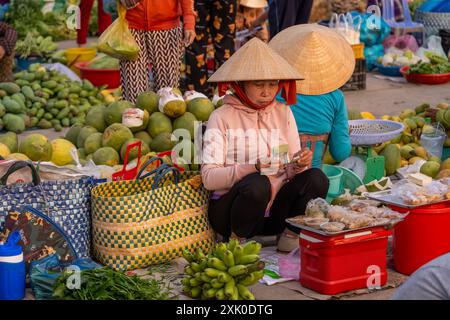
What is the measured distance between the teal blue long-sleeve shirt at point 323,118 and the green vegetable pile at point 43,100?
3371 millimetres

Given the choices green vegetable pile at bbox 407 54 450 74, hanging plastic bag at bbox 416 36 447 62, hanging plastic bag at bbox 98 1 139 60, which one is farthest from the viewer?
hanging plastic bag at bbox 416 36 447 62

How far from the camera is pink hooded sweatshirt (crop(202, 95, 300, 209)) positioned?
418 centimetres

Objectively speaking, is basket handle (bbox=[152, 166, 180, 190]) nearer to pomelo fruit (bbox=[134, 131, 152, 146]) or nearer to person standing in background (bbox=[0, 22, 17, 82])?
pomelo fruit (bbox=[134, 131, 152, 146])

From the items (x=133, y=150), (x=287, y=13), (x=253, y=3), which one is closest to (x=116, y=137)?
(x=133, y=150)

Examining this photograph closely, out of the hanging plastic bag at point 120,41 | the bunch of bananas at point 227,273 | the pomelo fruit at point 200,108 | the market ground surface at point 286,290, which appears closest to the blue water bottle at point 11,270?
the market ground surface at point 286,290

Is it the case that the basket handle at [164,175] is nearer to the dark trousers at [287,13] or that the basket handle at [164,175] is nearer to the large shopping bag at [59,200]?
the large shopping bag at [59,200]

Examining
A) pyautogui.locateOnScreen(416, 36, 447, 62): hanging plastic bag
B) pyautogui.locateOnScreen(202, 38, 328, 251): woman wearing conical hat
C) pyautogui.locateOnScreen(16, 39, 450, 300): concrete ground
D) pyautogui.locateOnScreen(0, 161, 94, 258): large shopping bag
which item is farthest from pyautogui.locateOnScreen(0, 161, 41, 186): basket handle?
pyautogui.locateOnScreen(416, 36, 447, 62): hanging plastic bag

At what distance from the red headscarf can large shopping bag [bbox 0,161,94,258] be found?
0.86 m

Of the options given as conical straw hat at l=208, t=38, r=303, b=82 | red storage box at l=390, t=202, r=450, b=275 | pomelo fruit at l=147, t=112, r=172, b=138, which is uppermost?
conical straw hat at l=208, t=38, r=303, b=82

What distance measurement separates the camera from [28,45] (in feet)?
30.6

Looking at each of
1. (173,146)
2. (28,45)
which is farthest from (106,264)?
(28,45)

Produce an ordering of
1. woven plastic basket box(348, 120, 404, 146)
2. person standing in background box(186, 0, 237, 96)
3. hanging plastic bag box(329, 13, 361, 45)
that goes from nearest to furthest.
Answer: woven plastic basket box(348, 120, 404, 146) < person standing in background box(186, 0, 237, 96) < hanging plastic bag box(329, 13, 361, 45)

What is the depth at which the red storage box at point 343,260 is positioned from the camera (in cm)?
377
